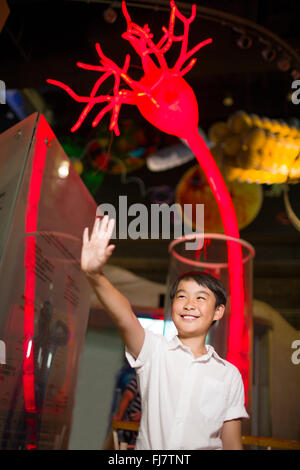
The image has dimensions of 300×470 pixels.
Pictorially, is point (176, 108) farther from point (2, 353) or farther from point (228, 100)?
point (228, 100)

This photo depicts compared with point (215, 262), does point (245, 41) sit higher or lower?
higher

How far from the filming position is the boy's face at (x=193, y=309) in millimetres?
1263

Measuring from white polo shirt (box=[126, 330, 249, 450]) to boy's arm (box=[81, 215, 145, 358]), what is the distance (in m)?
0.04

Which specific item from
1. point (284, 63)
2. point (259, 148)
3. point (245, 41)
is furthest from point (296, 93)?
point (245, 41)

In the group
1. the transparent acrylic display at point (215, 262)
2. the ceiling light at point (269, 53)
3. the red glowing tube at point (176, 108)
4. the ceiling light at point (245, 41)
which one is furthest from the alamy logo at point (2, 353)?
the ceiling light at point (269, 53)

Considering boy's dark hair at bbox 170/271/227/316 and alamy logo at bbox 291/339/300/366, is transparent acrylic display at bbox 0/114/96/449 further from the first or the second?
alamy logo at bbox 291/339/300/366

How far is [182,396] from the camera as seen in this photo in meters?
1.15

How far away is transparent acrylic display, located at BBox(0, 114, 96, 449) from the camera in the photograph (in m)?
1.46


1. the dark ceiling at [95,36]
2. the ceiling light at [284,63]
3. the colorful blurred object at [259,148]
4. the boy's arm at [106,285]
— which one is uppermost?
the dark ceiling at [95,36]

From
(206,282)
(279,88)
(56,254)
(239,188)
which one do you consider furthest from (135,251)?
(206,282)

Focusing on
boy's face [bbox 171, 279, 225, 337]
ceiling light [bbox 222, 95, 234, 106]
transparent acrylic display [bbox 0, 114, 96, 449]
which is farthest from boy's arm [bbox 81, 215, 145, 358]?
ceiling light [bbox 222, 95, 234, 106]

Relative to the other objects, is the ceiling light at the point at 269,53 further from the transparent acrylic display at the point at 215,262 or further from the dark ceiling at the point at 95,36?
the transparent acrylic display at the point at 215,262

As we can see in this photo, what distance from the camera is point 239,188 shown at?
4824 mm

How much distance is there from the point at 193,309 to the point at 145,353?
18 centimetres
